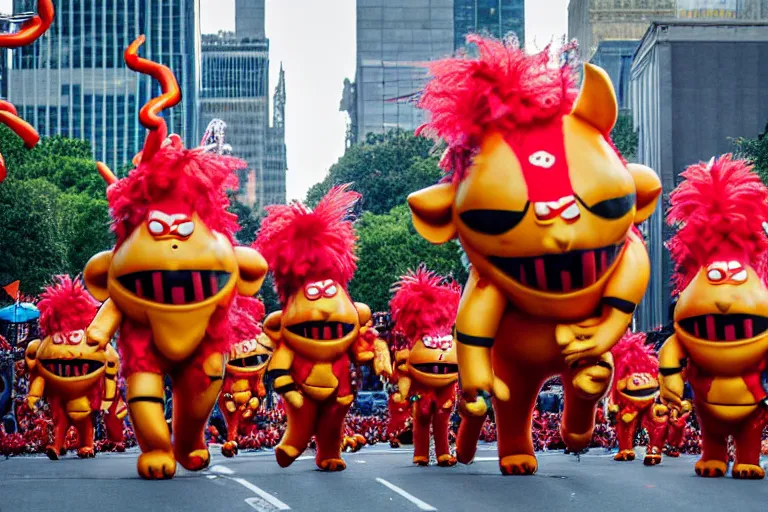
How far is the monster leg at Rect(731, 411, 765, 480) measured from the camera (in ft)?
44.0

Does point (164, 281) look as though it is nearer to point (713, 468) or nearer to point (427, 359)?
point (427, 359)

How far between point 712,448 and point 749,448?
0.43 metres

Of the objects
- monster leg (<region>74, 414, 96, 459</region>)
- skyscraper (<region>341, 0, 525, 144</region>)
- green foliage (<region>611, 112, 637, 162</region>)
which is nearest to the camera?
monster leg (<region>74, 414, 96, 459</region>)

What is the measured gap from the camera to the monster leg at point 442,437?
15906mm

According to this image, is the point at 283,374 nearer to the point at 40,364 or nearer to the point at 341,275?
the point at 341,275

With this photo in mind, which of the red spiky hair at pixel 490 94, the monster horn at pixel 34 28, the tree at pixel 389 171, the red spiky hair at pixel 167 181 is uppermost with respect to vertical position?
the tree at pixel 389 171

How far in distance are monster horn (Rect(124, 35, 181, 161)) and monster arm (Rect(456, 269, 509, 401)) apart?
3.12 metres

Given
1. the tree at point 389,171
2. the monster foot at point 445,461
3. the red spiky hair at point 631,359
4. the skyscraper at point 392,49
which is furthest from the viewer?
the skyscraper at point 392,49

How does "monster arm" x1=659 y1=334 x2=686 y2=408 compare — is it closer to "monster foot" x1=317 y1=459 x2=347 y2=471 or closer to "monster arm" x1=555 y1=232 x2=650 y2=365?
"monster arm" x1=555 y1=232 x2=650 y2=365

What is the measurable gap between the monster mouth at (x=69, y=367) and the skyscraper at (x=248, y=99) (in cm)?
11143

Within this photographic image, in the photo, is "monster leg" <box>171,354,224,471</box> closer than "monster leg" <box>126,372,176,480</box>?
No

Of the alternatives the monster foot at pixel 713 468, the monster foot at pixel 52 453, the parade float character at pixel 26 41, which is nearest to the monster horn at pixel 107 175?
the parade float character at pixel 26 41

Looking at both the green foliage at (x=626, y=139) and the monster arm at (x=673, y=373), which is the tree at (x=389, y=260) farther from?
the monster arm at (x=673, y=373)

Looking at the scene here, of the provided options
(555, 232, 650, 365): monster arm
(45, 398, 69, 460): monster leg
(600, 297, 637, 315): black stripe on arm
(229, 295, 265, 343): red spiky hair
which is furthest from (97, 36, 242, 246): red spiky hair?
(45, 398, 69, 460): monster leg
